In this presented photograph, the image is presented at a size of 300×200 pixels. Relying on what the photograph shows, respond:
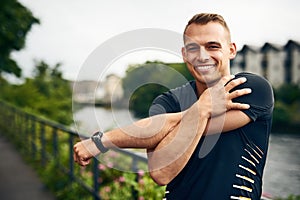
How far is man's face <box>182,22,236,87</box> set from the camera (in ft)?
3.35

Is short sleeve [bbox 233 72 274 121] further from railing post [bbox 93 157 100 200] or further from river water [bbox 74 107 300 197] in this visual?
railing post [bbox 93 157 100 200]

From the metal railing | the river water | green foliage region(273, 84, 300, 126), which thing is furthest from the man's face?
green foliage region(273, 84, 300, 126)

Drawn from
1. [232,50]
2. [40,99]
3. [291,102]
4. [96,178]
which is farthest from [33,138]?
[40,99]

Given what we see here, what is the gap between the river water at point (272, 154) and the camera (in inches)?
45.1

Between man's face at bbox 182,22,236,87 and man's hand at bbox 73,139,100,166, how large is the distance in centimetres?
41

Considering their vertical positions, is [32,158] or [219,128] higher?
[219,128]

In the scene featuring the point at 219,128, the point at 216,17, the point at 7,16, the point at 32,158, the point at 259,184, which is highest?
the point at 7,16

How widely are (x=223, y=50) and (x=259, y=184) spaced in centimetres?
43

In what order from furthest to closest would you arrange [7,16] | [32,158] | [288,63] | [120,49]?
1. [7,16]
2. [32,158]
3. [288,63]
4. [120,49]

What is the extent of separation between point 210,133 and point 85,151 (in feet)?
1.33

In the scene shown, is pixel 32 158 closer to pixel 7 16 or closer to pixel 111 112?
pixel 7 16

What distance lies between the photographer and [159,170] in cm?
102

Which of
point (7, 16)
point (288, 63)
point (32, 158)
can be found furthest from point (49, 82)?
point (288, 63)

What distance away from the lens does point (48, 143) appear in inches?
262
